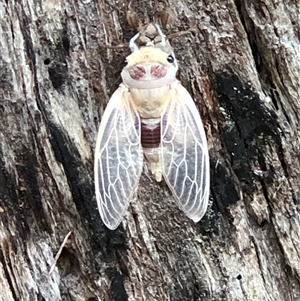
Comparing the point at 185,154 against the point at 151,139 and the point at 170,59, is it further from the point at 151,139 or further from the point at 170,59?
the point at 170,59

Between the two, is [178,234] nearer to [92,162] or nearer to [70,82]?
[92,162]

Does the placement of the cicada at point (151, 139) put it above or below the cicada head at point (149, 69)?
below

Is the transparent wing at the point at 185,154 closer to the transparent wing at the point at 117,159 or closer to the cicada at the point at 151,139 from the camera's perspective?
the cicada at the point at 151,139

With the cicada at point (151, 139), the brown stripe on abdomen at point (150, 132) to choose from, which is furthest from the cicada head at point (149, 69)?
the brown stripe on abdomen at point (150, 132)

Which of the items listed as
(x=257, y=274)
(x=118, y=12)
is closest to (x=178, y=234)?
(x=257, y=274)

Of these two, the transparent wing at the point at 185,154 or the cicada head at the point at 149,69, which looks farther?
the cicada head at the point at 149,69

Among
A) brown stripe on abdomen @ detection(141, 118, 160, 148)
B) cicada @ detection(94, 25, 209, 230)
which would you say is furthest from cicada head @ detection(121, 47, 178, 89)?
brown stripe on abdomen @ detection(141, 118, 160, 148)

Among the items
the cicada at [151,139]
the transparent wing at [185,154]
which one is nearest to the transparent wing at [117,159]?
the cicada at [151,139]
